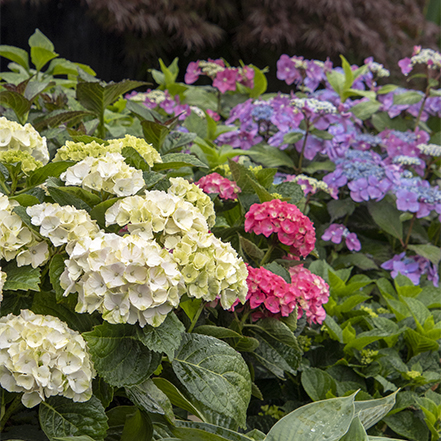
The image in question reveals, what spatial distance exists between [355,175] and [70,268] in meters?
1.38

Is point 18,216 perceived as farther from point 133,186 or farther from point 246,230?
point 246,230

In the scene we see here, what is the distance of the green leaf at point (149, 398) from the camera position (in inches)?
31.5

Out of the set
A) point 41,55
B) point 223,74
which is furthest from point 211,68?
point 41,55

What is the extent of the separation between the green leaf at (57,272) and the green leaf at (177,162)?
37cm

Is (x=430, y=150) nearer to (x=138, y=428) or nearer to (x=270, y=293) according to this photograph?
(x=270, y=293)

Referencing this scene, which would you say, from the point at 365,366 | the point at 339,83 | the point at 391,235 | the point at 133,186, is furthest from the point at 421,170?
the point at 133,186

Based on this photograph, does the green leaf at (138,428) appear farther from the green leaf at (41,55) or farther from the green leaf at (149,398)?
the green leaf at (41,55)

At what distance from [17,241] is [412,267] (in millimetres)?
1529

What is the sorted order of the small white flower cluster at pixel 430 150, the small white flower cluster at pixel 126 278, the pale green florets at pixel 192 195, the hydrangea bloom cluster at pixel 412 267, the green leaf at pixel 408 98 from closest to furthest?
1. the small white flower cluster at pixel 126 278
2. the pale green florets at pixel 192 195
3. the hydrangea bloom cluster at pixel 412 267
4. the small white flower cluster at pixel 430 150
5. the green leaf at pixel 408 98

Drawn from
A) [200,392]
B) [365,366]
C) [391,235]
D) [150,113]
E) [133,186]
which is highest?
[133,186]

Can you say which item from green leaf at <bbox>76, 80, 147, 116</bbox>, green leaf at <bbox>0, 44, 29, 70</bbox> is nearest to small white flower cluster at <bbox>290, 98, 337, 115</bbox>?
green leaf at <bbox>76, 80, 147, 116</bbox>

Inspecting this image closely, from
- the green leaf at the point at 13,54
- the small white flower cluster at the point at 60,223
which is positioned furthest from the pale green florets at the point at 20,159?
the green leaf at the point at 13,54

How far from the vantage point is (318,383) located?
1.22 m

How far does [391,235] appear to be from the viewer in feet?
6.86
